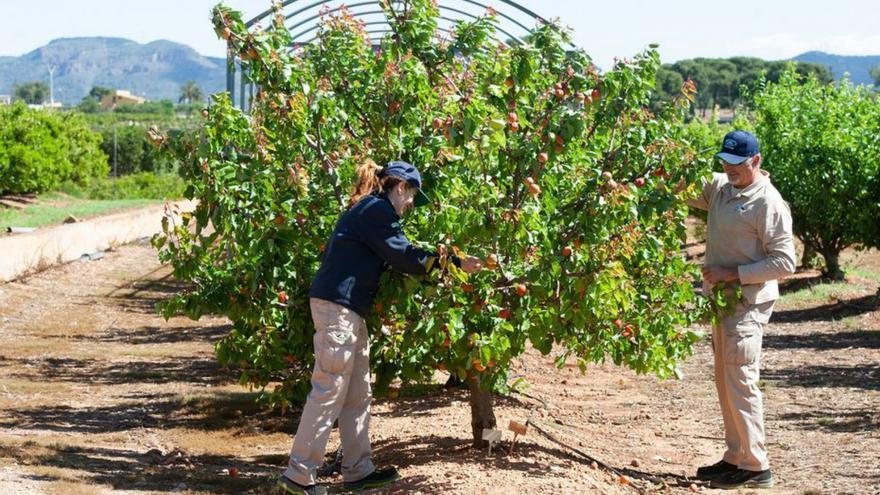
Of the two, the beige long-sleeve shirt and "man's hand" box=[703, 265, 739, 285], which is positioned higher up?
the beige long-sleeve shirt

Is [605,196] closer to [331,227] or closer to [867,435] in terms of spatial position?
[331,227]

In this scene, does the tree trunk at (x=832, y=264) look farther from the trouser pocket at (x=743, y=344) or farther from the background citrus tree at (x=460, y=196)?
the trouser pocket at (x=743, y=344)

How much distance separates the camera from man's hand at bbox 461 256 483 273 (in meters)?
5.86

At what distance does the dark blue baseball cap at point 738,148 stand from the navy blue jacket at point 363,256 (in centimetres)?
192

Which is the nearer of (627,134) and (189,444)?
(627,134)

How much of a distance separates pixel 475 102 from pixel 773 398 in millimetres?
5474

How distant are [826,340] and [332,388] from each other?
948cm

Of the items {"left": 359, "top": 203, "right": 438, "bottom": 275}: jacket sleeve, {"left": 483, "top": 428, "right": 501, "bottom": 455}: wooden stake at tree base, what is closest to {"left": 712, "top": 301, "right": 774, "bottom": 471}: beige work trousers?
{"left": 483, "top": 428, "right": 501, "bottom": 455}: wooden stake at tree base

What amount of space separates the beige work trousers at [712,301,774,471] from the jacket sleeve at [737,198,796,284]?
0.21m

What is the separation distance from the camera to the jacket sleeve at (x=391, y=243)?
5.80 meters

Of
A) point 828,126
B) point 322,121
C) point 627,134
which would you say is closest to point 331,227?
point 322,121

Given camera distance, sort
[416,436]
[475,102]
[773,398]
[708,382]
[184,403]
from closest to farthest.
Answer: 1. [475,102]
2. [416,436]
3. [184,403]
4. [773,398]
5. [708,382]

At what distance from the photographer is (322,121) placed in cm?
651

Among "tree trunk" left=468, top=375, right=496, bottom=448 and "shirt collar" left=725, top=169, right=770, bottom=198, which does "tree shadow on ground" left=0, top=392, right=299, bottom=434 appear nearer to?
"tree trunk" left=468, top=375, right=496, bottom=448
